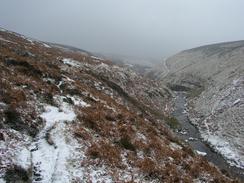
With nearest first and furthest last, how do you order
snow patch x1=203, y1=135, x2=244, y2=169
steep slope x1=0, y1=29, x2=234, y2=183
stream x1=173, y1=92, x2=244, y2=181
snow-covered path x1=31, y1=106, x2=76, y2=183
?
1. snow-covered path x1=31, y1=106, x2=76, y2=183
2. steep slope x1=0, y1=29, x2=234, y2=183
3. stream x1=173, y1=92, x2=244, y2=181
4. snow patch x1=203, y1=135, x2=244, y2=169

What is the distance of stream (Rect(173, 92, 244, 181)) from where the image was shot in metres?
30.4

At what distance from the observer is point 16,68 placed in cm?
2636

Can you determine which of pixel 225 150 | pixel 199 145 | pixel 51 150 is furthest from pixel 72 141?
pixel 199 145

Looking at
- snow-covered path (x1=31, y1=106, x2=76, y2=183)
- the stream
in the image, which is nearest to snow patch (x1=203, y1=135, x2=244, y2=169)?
the stream

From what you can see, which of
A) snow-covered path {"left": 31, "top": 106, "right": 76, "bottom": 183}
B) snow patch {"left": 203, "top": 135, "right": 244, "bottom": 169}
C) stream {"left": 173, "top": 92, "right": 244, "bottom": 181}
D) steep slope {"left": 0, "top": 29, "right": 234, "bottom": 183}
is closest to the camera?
snow-covered path {"left": 31, "top": 106, "right": 76, "bottom": 183}

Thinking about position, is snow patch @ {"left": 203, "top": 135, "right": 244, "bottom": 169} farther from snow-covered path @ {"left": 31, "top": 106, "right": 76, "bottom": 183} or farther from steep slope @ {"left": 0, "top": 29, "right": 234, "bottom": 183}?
snow-covered path @ {"left": 31, "top": 106, "right": 76, "bottom": 183}

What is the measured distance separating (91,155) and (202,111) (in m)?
40.2

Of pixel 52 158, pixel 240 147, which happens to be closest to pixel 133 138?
pixel 52 158

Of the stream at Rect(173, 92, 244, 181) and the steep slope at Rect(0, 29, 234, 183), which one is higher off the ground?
the steep slope at Rect(0, 29, 234, 183)

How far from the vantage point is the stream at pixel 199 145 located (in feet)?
99.6

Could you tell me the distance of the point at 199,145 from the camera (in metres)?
38.4

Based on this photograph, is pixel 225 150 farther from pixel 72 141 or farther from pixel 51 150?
pixel 51 150

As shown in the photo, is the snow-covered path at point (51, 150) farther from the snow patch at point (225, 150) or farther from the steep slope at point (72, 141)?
the snow patch at point (225, 150)

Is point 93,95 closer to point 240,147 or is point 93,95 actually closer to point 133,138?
point 133,138
